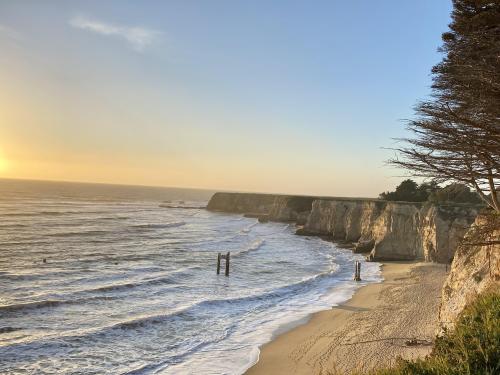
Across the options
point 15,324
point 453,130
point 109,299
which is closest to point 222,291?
point 109,299

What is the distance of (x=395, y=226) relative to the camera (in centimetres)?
4509

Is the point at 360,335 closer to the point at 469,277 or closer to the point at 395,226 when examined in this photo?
the point at 469,277

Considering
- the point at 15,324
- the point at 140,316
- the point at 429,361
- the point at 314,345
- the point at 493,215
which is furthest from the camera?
the point at 140,316

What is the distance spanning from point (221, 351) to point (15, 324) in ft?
31.5

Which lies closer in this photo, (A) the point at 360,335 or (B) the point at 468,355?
(B) the point at 468,355

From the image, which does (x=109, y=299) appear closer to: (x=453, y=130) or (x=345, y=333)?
(x=345, y=333)

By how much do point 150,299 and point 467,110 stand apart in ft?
64.6

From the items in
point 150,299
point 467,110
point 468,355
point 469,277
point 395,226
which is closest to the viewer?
point 468,355

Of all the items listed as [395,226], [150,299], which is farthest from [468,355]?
[395,226]

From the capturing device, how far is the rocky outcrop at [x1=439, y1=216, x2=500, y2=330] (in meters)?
12.7

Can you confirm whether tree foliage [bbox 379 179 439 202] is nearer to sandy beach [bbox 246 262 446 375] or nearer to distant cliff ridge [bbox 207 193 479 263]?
distant cliff ridge [bbox 207 193 479 263]

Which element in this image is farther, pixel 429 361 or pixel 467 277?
pixel 467 277

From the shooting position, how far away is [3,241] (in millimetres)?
45281

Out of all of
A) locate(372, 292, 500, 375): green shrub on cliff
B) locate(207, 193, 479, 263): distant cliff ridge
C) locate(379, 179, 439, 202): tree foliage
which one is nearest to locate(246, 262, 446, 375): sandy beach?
locate(372, 292, 500, 375): green shrub on cliff
